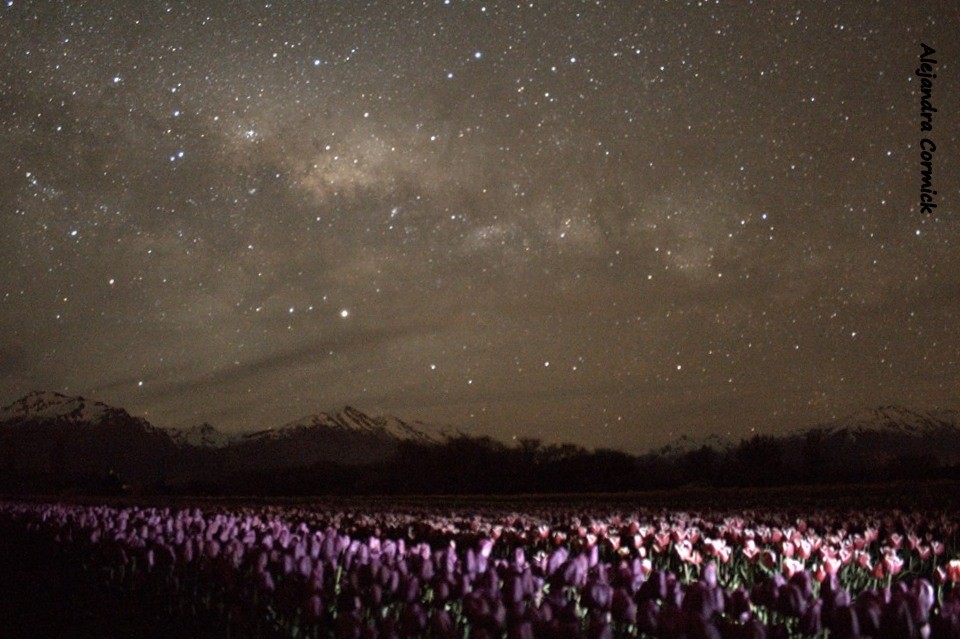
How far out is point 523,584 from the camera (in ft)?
13.2

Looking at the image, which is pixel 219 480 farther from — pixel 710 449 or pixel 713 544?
pixel 713 544

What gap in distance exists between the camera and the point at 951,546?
8.63 meters

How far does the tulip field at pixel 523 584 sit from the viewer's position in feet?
10.8

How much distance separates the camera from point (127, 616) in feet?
18.4

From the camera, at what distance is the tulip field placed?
329 cm

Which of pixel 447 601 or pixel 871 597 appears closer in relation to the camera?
pixel 871 597

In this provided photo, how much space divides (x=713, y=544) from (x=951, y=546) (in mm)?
3973

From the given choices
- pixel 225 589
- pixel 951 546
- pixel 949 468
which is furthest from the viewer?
pixel 949 468

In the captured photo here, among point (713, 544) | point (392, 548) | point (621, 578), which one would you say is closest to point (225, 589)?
point (392, 548)

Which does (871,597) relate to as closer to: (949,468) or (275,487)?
(949,468)

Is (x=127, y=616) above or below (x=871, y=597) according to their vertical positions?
below

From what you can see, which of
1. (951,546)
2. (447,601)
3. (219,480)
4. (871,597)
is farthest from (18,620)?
(219,480)

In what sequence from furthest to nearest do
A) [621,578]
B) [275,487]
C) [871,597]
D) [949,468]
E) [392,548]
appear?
[275,487] < [949,468] < [392,548] < [621,578] < [871,597]

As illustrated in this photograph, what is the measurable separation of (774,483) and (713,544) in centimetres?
2546
